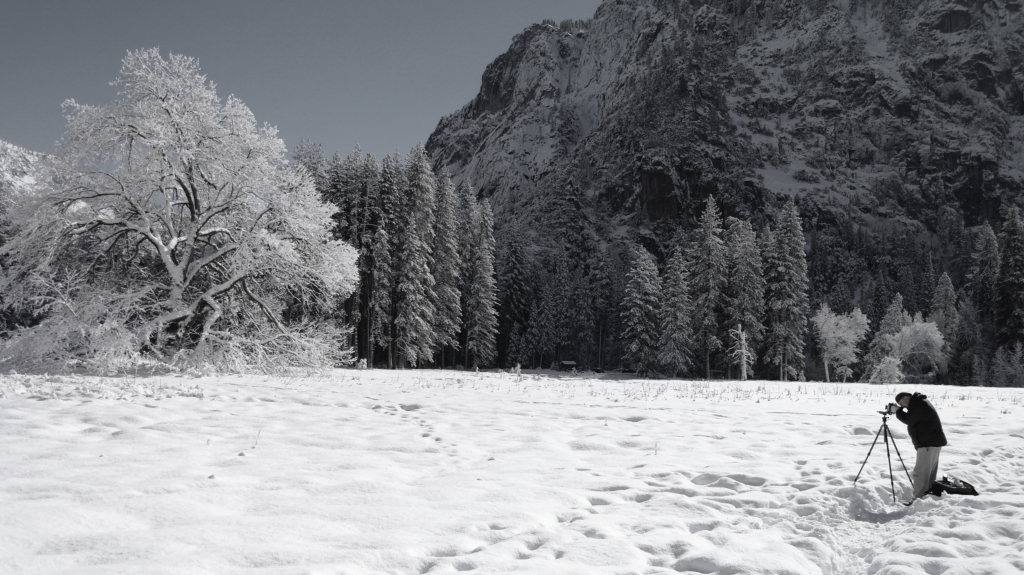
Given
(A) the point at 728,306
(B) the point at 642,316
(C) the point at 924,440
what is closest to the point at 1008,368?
(A) the point at 728,306

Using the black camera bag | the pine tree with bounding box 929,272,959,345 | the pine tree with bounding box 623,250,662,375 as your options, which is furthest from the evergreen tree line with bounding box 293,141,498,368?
the pine tree with bounding box 929,272,959,345

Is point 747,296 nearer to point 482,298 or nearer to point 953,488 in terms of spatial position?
point 482,298

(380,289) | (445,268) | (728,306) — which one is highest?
(445,268)

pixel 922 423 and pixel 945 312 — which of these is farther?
pixel 945 312

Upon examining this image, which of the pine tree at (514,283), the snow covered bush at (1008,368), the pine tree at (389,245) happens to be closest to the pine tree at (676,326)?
the pine tree at (514,283)

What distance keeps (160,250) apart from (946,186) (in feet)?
774

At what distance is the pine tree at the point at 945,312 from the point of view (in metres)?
55.2

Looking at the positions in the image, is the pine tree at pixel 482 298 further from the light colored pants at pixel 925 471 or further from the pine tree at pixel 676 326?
the light colored pants at pixel 925 471

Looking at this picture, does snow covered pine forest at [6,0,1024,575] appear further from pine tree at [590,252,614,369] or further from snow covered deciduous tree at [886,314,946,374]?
pine tree at [590,252,614,369]

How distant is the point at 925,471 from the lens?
6453mm

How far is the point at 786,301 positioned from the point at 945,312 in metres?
32.4

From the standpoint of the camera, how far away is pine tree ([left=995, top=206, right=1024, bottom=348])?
45188mm

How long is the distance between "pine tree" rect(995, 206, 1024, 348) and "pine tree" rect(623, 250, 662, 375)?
30.2m

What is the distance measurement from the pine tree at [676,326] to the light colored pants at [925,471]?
42376mm
